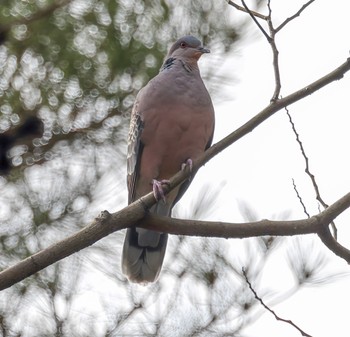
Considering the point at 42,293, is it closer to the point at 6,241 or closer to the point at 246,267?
the point at 6,241

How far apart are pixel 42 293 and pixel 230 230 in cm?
122

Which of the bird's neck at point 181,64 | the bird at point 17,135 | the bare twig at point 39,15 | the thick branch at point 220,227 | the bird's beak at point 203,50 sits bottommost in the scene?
the thick branch at point 220,227

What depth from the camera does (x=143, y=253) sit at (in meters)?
3.17

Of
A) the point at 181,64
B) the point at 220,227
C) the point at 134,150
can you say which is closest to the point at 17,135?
the point at 134,150

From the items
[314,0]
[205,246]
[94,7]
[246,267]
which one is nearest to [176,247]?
[205,246]

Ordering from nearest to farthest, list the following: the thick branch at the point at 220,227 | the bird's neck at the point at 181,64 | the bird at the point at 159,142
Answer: the thick branch at the point at 220,227
the bird at the point at 159,142
the bird's neck at the point at 181,64

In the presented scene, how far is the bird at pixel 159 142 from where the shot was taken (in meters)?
3.09

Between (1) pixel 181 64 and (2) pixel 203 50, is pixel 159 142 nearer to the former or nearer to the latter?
(1) pixel 181 64

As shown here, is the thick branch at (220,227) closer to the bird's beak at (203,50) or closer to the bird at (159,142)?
the bird at (159,142)

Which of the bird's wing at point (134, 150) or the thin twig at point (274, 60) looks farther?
the bird's wing at point (134, 150)

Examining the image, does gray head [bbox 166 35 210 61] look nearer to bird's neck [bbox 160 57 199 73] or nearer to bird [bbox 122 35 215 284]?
bird's neck [bbox 160 57 199 73]

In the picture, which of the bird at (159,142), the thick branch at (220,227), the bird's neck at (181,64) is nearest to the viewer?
the thick branch at (220,227)

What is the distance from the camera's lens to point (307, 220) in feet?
7.54

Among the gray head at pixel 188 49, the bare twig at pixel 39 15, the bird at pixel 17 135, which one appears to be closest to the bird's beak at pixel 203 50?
the gray head at pixel 188 49
